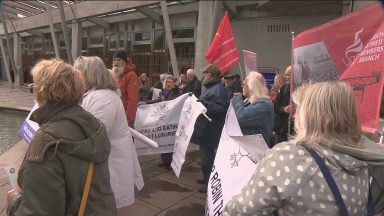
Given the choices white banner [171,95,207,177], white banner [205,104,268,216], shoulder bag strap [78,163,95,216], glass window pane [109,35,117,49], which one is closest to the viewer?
→ shoulder bag strap [78,163,95,216]

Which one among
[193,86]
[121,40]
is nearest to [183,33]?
[121,40]

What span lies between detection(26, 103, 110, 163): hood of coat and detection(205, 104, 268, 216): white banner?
989mm

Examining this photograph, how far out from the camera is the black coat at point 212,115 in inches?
159

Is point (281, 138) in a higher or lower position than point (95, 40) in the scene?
lower

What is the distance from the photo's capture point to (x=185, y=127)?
4164mm

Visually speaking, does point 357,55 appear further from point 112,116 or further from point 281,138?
point 281,138

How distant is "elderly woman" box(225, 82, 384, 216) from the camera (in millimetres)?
1346

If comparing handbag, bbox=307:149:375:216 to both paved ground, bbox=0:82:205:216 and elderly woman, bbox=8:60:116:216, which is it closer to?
elderly woman, bbox=8:60:116:216

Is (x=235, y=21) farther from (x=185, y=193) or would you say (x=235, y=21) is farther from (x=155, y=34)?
(x=185, y=193)

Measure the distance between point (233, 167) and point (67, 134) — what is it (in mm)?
1265

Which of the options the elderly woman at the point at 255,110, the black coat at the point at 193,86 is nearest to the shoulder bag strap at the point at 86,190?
the elderly woman at the point at 255,110

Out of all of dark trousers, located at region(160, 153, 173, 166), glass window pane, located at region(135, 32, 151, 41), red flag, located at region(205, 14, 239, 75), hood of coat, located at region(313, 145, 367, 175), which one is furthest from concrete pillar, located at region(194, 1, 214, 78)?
hood of coat, located at region(313, 145, 367, 175)

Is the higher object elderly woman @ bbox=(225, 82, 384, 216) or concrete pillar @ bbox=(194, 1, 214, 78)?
concrete pillar @ bbox=(194, 1, 214, 78)

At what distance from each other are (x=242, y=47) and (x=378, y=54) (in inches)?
419
